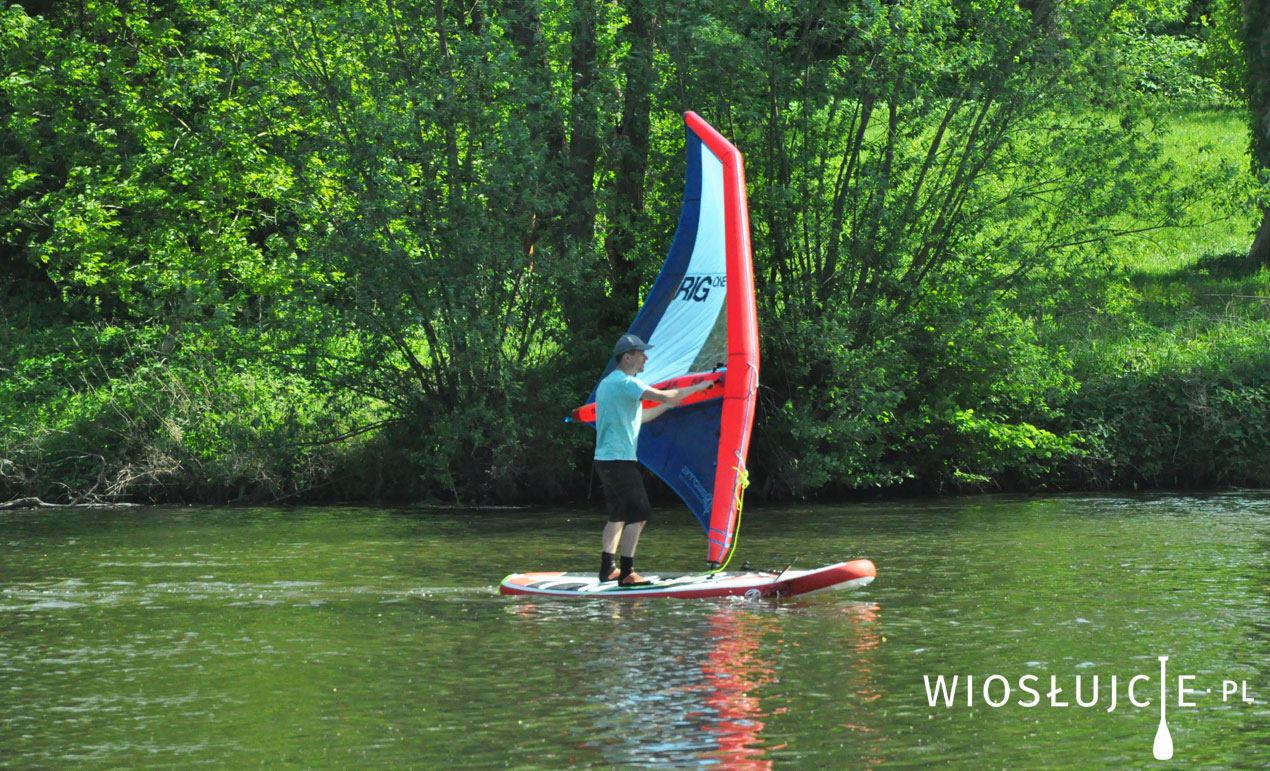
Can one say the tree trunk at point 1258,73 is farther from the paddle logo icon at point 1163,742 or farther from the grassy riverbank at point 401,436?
the paddle logo icon at point 1163,742

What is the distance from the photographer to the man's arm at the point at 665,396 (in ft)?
39.5

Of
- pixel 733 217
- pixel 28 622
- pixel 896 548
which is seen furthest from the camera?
pixel 896 548

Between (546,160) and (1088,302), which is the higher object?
(546,160)

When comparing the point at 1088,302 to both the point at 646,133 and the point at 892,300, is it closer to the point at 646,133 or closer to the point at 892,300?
the point at 892,300

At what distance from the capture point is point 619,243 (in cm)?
2123

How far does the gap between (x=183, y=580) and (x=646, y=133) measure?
1013 centimetres

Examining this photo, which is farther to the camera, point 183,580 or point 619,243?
point 619,243

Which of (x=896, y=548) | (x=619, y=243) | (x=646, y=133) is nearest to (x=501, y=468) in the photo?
(x=619, y=243)

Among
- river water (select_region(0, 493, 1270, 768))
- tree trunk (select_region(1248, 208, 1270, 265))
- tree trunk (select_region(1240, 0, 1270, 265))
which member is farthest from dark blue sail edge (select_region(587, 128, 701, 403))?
tree trunk (select_region(1248, 208, 1270, 265))

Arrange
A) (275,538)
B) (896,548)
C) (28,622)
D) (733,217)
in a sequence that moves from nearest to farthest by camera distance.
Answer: (28,622), (733,217), (896,548), (275,538)

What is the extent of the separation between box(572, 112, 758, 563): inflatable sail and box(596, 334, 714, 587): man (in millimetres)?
347

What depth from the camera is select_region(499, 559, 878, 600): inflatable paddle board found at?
472 inches

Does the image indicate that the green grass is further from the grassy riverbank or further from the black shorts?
the black shorts

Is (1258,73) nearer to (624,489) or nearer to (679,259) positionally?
(679,259)
